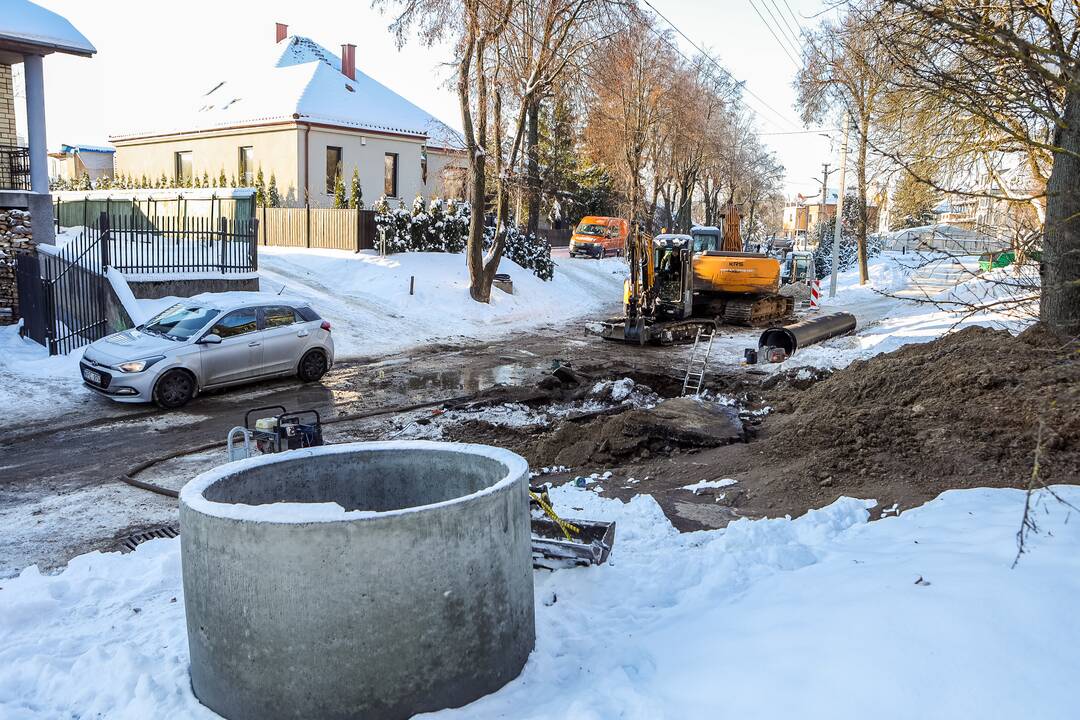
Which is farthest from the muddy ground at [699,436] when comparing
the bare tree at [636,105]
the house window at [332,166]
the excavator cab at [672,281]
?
the bare tree at [636,105]

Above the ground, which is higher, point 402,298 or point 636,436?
point 402,298

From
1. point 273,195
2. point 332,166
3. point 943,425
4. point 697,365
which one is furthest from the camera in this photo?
point 332,166

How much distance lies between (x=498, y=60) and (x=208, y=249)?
1036cm

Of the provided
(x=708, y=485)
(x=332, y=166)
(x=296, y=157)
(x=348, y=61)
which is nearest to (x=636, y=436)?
(x=708, y=485)

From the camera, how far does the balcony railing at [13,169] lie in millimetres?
19109

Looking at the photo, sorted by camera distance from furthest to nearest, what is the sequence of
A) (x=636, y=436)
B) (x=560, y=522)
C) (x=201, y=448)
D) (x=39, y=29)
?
(x=39, y=29) → (x=201, y=448) → (x=636, y=436) → (x=560, y=522)

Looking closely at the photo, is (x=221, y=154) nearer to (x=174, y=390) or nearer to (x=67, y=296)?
(x=67, y=296)

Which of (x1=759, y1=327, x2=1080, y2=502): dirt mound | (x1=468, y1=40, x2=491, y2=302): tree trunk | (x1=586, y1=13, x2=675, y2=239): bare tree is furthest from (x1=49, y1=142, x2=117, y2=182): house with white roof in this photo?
(x1=759, y1=327, x2=1080, y2=502): dirt mound

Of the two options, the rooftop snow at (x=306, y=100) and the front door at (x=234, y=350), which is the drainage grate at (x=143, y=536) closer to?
the front door at (x=234, y=350)

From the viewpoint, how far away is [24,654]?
491cm

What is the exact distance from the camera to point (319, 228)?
28.3m

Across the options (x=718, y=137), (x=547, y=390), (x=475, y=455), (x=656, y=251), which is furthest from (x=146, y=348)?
(x=718, y=137)

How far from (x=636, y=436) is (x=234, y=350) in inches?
279

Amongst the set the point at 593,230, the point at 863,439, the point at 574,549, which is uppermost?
the point at 593,230
